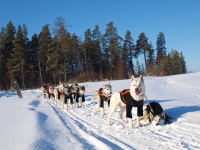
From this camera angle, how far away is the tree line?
90.9ft

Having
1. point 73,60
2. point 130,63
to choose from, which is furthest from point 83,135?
point 73,60

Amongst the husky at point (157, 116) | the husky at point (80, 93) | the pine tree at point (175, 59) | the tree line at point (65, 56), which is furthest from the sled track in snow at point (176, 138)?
the pine tree at point (175, 59)

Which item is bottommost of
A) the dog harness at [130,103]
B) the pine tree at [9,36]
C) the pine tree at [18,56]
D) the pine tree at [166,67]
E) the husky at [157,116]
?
the husky at [157,116]

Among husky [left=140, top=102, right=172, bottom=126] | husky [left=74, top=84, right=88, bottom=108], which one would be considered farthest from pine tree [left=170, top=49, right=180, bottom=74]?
husky [left=140, top=102, right=172, bottom=126]

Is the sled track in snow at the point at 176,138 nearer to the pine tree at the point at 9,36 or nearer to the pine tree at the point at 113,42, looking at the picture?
the pine tree at the point at 113,42

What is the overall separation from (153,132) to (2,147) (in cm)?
315

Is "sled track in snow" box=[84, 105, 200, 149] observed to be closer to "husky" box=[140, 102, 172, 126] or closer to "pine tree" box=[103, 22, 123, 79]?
"husky" box=[140, 102, 172, 126]

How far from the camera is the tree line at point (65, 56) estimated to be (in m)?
27.7

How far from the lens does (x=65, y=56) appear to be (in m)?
28.6

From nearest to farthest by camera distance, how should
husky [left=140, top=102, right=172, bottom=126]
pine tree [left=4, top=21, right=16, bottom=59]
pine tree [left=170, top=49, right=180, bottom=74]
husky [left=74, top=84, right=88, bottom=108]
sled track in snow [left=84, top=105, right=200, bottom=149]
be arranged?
sled track in snow [left=84, top=105, right=200, bottom=149], husky [left=140, top=102, right=172, bottom=126], husky [left=74, top=84, right=88, bottom=108], pine tree [left=170, top=49, right=180, bottom=74], pine tree [left=4, top=21, right=16, bottom=59]

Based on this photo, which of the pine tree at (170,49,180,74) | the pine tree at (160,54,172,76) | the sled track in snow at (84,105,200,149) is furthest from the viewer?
the pine tree at (170,49,180,74)

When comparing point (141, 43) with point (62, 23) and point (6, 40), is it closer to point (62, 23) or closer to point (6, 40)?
point (62, 23)

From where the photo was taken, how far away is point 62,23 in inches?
1104

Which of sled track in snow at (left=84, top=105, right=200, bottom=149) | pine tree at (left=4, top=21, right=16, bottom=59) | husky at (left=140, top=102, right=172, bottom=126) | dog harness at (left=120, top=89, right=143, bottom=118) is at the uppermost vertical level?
pine tree at (left=4, top=21, right=16, bottom=59)
